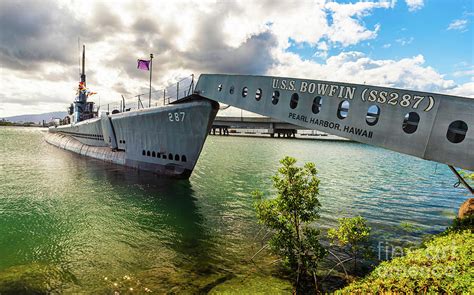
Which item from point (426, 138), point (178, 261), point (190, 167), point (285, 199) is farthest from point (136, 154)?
point (426, 138)

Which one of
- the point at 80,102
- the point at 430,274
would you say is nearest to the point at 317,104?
the point at 430,274

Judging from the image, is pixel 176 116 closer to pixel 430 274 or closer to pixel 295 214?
pixel 295 214

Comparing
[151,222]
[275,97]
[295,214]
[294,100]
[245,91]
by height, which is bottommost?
[151,222]

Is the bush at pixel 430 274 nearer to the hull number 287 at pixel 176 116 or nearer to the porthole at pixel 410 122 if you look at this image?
the porthole at pixel 410 122

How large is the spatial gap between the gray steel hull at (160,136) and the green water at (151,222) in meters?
1.87

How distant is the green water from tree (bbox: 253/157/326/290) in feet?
3.64

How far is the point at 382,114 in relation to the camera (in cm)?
1057

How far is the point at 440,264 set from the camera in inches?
249

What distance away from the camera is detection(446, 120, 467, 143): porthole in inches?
356

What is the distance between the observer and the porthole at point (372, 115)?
10.7 metres

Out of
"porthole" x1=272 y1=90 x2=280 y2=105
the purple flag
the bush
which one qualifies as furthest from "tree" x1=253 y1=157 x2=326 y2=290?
the purple flag

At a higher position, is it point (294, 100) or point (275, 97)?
point (275, 97)

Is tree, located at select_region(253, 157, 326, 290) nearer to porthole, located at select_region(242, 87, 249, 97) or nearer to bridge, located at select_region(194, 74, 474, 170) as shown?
bridge, located at select_region(194, 74, 474, 170)

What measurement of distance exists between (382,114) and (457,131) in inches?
95.1
